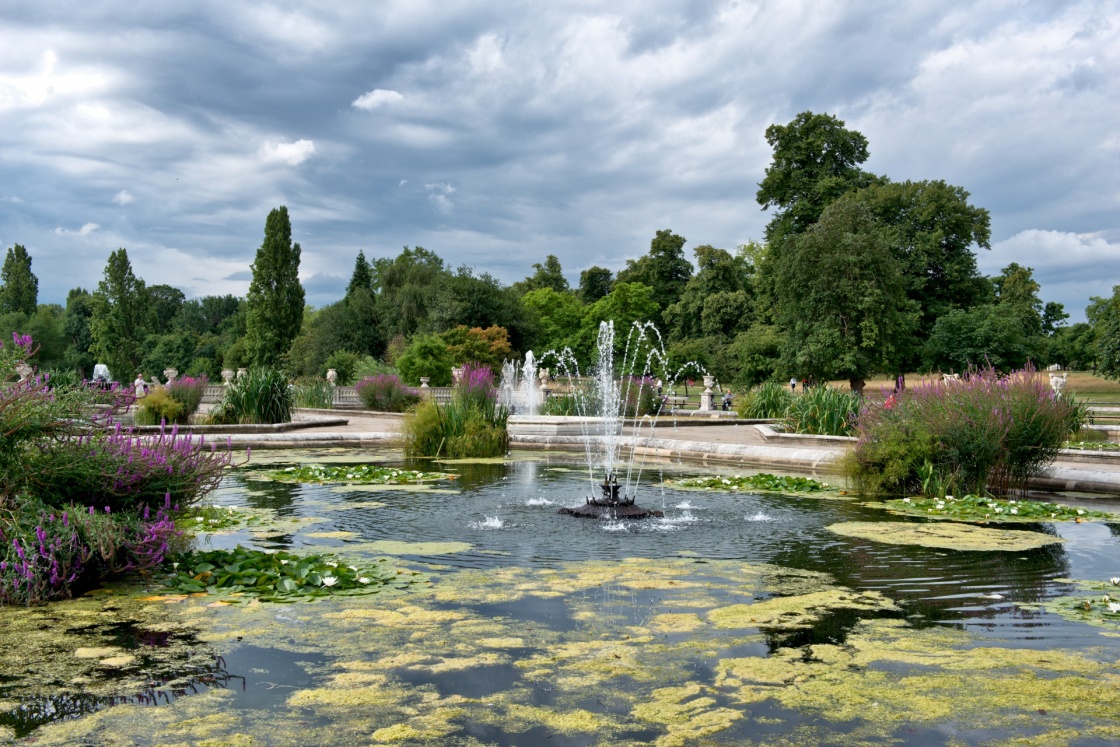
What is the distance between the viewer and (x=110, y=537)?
5.59 metres

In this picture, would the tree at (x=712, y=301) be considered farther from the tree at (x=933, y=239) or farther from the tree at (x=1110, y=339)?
the tree at (x=1110, y=339)

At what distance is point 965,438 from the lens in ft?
34.8

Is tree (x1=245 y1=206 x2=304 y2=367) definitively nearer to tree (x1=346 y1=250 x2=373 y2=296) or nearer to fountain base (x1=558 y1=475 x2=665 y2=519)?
tree (x1=346 y1=250 x2=373 y2=296)

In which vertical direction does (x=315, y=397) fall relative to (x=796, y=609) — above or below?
above

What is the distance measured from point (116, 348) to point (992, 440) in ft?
220

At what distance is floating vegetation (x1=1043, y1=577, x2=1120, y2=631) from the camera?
5.31 metres

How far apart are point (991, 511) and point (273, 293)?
2207 inches

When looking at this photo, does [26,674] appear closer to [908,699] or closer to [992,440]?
Answer: [908,699]

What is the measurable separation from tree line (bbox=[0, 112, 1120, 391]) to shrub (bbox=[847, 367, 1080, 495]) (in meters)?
14.5

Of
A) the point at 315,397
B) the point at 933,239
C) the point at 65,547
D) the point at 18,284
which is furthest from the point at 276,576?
the point at 18,284

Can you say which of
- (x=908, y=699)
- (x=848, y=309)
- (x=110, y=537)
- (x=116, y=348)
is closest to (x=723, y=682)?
(x=908, y=699)

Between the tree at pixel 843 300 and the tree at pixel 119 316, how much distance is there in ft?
158


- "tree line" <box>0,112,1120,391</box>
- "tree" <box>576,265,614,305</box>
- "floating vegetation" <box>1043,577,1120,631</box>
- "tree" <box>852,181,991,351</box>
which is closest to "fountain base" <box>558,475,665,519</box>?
"floating vegetation" <box>1043,577,1120,631</box>

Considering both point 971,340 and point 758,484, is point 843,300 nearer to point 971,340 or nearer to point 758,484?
point 971,340
